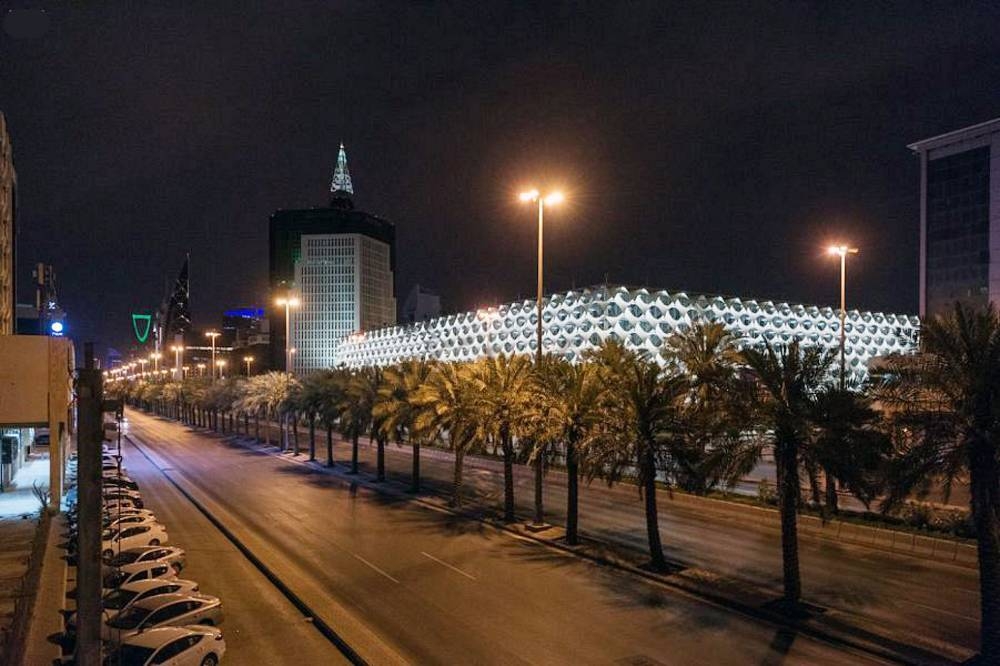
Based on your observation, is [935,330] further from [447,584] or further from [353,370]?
[353,370]

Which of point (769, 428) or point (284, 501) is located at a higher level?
point (769, 428)

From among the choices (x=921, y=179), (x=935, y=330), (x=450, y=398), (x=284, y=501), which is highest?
(x=921, y=179)

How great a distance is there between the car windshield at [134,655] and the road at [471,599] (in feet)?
12.0

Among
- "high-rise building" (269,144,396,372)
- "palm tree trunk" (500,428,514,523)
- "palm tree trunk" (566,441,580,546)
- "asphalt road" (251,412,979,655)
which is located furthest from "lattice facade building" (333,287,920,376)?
"high-rise building" (269,144,396,372)

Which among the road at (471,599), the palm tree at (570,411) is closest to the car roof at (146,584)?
the road at (471,599)

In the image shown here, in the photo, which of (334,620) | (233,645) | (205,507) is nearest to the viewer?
(233,645)

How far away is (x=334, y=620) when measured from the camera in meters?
14.5

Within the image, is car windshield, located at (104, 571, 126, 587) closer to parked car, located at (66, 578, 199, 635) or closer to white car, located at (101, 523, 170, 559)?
parked car, located at (66, 578, 199, 635)

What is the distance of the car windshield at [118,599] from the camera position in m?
14.6

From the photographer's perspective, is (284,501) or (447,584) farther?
(284,501)

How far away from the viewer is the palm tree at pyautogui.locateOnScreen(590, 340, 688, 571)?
18.2 m

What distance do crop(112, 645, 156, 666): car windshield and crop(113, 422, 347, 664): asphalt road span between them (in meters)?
1.55

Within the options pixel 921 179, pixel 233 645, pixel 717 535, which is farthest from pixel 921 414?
pixel 921 179

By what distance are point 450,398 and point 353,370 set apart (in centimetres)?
1552
